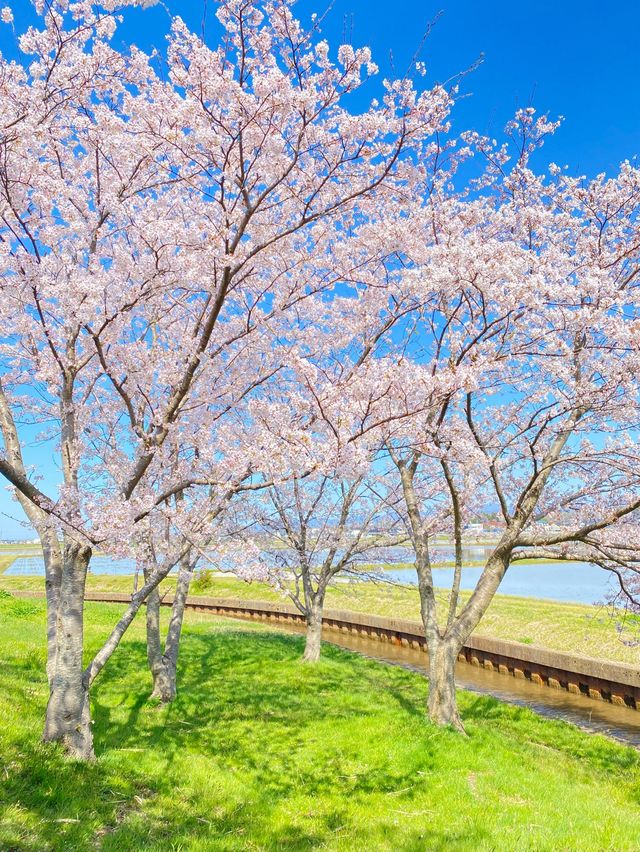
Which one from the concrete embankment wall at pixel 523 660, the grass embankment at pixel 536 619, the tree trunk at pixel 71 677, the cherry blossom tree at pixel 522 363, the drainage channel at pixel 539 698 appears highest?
the cherry blossom tree at pixel 522 363

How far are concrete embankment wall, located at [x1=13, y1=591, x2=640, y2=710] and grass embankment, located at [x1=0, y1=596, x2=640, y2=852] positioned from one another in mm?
3778

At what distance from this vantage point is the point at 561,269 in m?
9.23

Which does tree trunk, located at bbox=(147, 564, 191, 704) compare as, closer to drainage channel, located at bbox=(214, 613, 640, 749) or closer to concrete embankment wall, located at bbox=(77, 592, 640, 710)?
drainage channel, located at bbox=(214, 613, 640, 749)

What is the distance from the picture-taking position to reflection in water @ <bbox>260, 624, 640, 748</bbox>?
49.2 ft

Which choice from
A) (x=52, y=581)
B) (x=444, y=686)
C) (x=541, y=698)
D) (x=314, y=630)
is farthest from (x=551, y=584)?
(x=52, y=581)

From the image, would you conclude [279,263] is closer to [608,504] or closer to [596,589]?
[608,504]

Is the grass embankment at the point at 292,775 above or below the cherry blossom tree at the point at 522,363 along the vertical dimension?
below

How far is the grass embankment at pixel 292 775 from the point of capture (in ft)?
18.5

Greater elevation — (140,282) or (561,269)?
(561,269)

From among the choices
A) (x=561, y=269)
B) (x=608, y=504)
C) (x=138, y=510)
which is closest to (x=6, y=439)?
(x=138, y=510)

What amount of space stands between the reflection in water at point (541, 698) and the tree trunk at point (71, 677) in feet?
42.3

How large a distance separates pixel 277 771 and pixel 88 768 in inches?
113

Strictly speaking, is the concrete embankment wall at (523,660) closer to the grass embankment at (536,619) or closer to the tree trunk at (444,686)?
the grass embankment at (536,619)

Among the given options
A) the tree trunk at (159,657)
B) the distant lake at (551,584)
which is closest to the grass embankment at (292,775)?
the tree trunk at (159,657)
